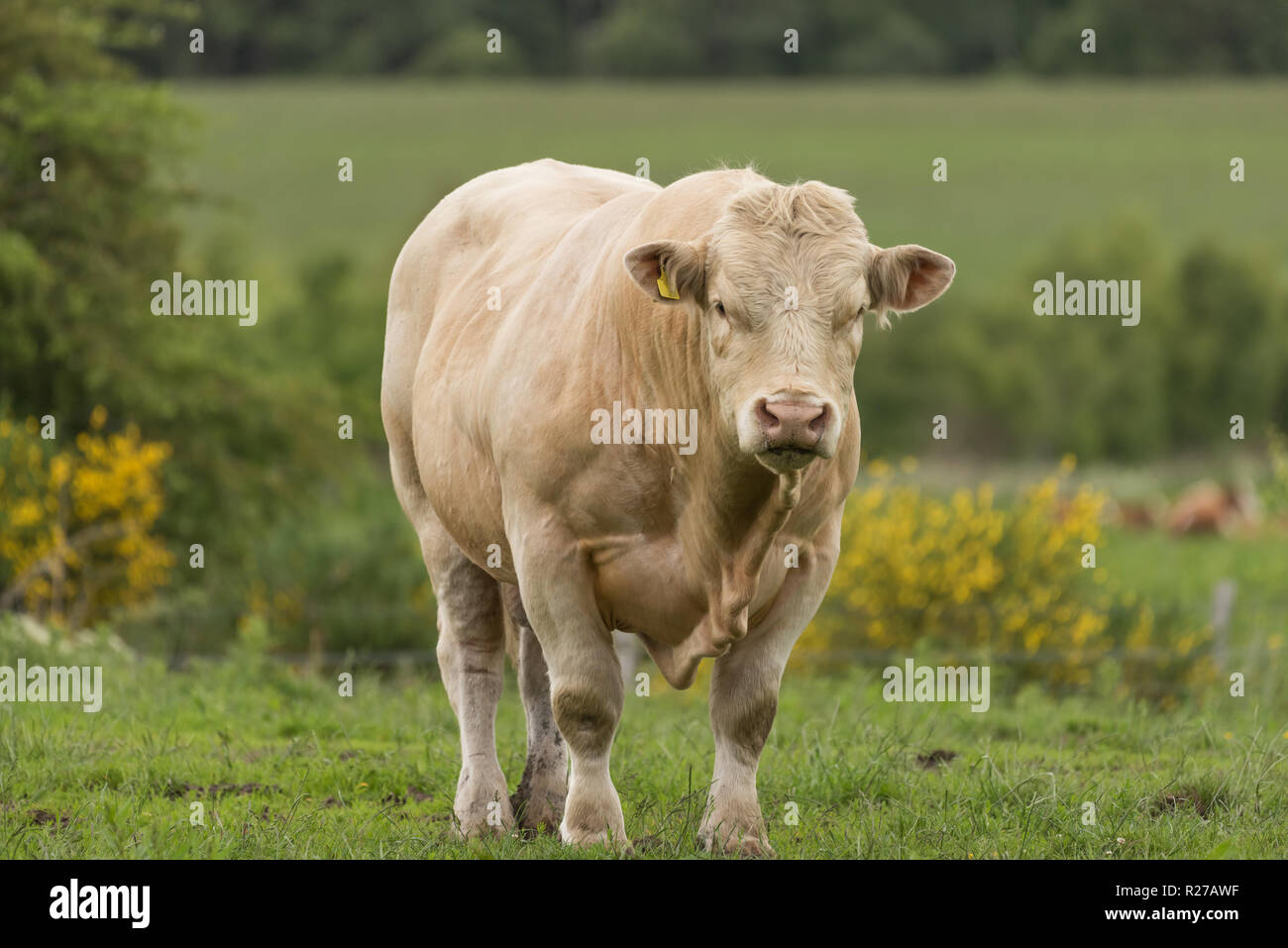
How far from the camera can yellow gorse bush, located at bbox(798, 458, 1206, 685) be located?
1275 centimetres

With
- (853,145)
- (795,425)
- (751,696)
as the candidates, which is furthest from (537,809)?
(853,145)

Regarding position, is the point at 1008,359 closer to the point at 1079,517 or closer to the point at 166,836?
the point at 1079,517

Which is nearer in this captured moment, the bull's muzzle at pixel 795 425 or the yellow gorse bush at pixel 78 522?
the bull's muzzle at pixel 795 425

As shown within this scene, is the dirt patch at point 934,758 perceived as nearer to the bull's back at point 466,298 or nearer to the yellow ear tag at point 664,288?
the bull's back at point 466,298

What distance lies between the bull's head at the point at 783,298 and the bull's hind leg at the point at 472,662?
74.4 inches

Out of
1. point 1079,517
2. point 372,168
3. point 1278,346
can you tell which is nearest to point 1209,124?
point 1278,346

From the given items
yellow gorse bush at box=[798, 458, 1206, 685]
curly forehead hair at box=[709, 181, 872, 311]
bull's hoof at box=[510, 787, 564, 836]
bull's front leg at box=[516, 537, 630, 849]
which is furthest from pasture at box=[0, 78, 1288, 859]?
curly forehead hair at box=[709, 181, 872, 311]

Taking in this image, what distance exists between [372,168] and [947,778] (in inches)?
2531

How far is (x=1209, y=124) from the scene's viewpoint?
7006cm

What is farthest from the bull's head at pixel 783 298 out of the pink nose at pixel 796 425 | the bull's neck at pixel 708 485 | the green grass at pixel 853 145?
the green grass at pixel 853 145

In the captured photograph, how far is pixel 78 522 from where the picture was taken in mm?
13805

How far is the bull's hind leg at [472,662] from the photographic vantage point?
5.98 metres

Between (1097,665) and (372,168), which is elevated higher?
(372,168)

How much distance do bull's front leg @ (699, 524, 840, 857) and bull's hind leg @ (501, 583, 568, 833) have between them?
80 cm
